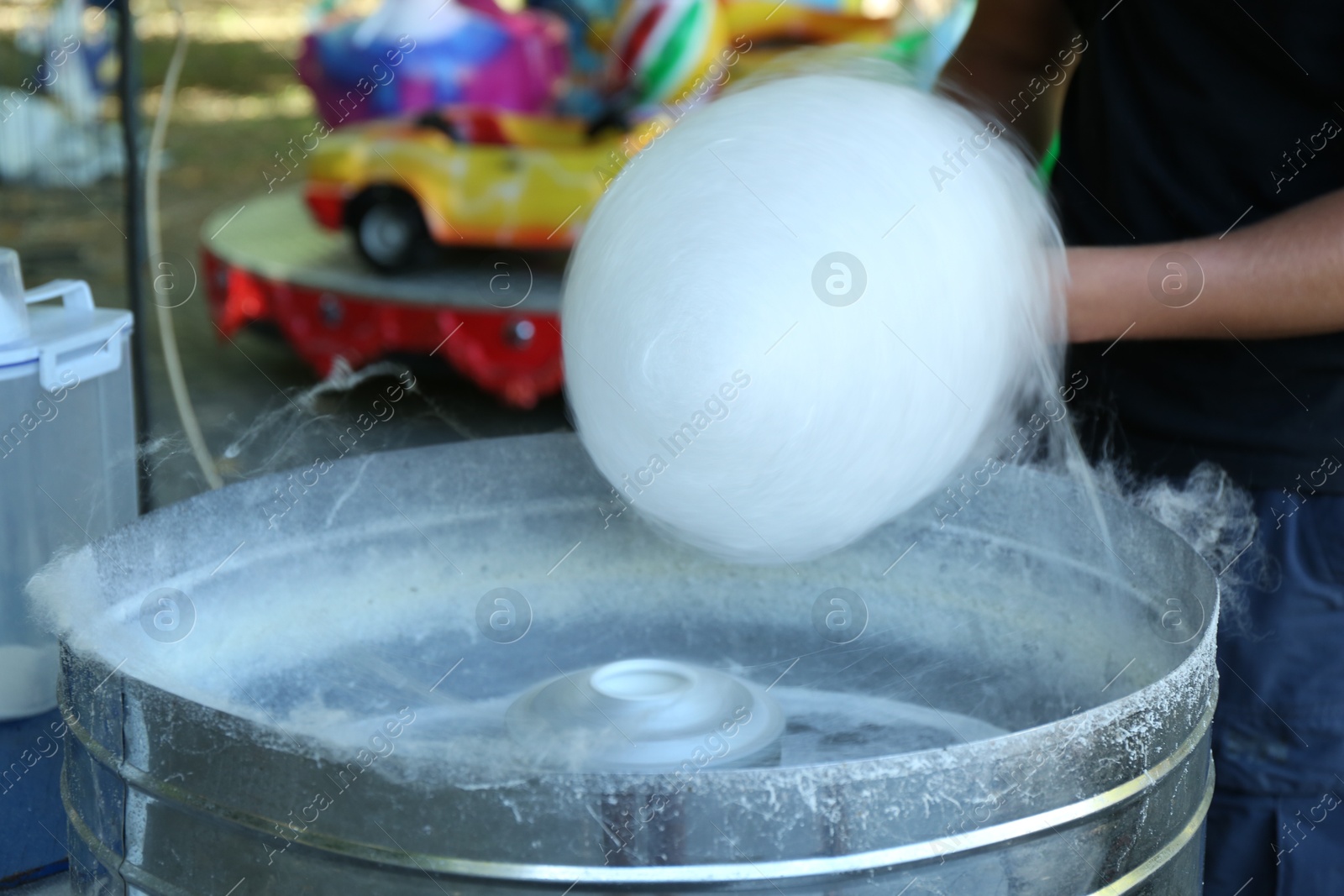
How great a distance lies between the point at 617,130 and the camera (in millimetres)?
3102

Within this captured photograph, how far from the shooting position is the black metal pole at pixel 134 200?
5.50 feet

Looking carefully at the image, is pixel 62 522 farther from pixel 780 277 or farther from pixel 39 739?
pixel 780 277

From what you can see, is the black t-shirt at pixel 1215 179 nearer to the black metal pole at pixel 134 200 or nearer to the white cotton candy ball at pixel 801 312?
the white cotton candy ball at pixel 801 312

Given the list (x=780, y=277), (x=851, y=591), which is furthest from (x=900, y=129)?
(x=851, y=591)

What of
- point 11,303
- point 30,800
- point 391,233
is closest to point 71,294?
point 11,303

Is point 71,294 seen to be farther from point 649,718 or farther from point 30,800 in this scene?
point 649,718

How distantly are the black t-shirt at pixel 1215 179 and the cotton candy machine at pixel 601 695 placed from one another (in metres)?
0.19

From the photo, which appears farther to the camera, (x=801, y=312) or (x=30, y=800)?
(x=30, y=800)

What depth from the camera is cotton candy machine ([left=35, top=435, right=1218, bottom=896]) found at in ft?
2.00

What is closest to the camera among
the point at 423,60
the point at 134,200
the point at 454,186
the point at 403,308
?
the point at 134,200

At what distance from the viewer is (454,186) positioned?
3.02 meters

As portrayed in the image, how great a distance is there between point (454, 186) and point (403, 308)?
0.32 m

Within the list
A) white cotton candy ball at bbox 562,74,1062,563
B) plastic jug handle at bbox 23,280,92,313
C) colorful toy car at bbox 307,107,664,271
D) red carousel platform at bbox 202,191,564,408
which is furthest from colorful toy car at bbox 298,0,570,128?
white cotton candy ball at bbox 562,74,1062,563

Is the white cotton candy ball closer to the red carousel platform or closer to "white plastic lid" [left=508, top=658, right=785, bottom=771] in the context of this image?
"white plastic lid" [left=508, top=658, right=785, bottom=771]
